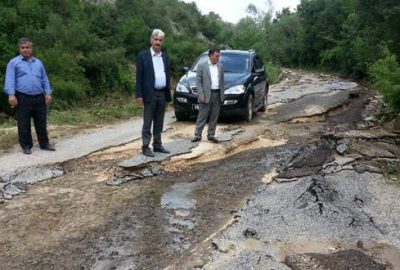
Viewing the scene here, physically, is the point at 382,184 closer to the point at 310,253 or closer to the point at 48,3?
the point at 310,253

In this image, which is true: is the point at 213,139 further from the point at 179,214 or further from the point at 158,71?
the point at 179,214

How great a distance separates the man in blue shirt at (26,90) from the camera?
27.2 ft

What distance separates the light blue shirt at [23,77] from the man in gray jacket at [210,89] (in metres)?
2.71

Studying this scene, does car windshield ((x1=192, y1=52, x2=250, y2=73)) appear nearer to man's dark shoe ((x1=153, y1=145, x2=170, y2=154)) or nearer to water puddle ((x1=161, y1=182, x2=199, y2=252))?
man's dark shoe ((x1=153, y1=145, x2=170, y2=154))

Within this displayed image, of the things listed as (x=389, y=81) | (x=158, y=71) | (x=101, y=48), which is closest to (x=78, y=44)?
(x=101, y=48)

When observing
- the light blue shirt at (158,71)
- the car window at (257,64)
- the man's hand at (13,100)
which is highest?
the light blue shirt at (158,71)

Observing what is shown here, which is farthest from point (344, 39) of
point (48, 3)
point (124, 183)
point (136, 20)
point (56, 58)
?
point (124, 183)

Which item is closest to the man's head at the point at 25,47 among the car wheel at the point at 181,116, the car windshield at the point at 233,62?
the car wheel at the point at 181,116

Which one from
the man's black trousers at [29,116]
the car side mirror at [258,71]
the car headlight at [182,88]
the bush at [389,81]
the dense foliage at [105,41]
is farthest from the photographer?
the dense foliage at [105,41]

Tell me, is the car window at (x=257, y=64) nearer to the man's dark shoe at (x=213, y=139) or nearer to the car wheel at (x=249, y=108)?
the car wheel at (x=249, y=108)

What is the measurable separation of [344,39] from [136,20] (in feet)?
65.5

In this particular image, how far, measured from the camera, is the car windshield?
12.7m

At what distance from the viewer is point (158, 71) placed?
26.3 ft

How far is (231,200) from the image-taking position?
6.53 metres
